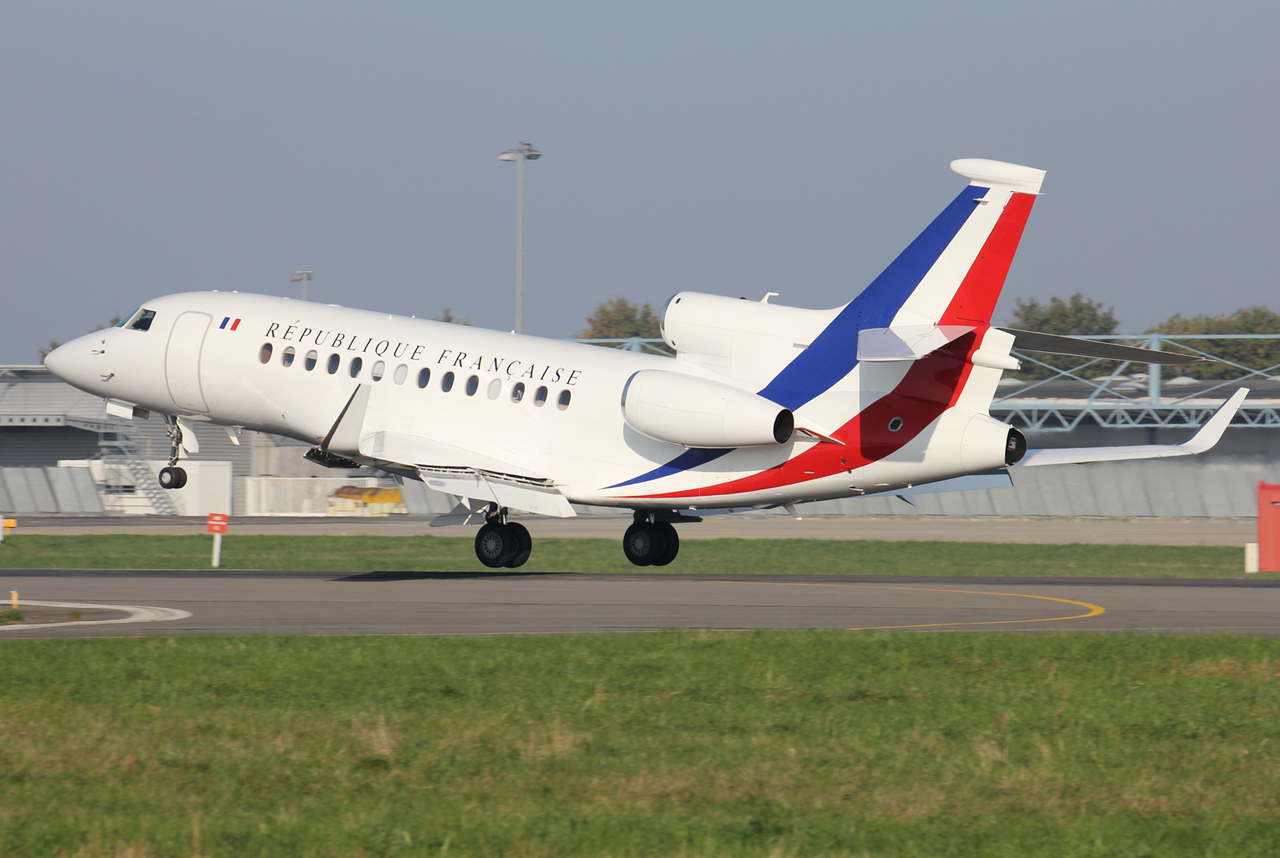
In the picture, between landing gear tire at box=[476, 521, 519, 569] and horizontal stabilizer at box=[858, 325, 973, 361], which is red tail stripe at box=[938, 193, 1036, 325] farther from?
landing gear tire at box=[476, 521, 519, 569]

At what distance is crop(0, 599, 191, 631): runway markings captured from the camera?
17.2 meters

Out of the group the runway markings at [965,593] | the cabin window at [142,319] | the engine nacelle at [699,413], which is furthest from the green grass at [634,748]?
the cabin window at [142,319]

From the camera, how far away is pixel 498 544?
86.8ft

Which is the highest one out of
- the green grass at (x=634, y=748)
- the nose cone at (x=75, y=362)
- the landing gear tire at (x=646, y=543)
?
the nose cone at (x=75, y=362)

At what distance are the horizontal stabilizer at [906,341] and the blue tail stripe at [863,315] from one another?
46 cm

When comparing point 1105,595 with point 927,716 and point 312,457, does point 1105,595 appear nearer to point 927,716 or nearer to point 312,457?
point 927,716

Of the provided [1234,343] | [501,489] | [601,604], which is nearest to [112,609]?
[601,604]

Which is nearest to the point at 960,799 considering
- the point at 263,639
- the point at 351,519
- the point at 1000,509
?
the point at 263,639

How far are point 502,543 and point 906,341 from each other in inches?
361

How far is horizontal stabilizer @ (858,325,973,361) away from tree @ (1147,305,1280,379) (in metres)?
37.1

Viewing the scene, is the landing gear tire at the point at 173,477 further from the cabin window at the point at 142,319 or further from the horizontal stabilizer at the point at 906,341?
the horizontal stabilizer at the point at 906,341

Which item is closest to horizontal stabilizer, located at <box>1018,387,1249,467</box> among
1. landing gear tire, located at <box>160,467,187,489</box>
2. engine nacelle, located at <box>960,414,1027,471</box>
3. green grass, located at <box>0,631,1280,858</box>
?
engine nacelle, located at <box>960,414,1027,471</box>

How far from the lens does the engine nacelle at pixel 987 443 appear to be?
21953 millimetres

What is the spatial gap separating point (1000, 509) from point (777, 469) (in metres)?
38.1
